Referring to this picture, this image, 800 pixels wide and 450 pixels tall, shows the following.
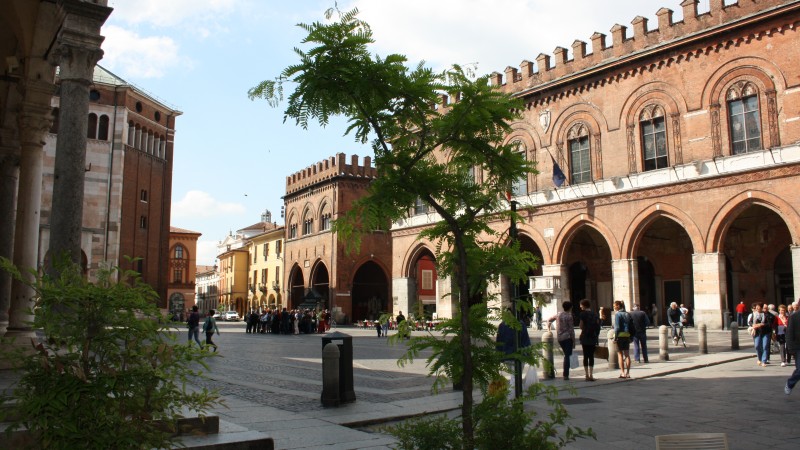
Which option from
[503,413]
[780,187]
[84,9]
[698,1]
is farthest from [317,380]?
[698,1]

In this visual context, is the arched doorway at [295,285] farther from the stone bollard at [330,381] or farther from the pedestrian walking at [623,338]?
the stone bollard at [330,381]

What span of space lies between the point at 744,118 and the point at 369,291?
1219 inches

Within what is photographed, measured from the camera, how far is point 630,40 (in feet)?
83.8

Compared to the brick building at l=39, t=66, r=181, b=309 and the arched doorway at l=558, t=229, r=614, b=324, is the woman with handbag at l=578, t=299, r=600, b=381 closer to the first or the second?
the arched doorway at l=558, t=229, r=614, b=324

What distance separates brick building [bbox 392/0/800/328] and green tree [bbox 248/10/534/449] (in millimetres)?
16430

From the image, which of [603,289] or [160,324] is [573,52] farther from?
[160,324]

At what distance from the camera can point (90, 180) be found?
119ft

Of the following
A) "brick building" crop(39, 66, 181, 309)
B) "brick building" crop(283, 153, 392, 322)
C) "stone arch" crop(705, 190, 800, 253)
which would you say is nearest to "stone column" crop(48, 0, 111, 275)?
"stone arch" crop(705, 190, 800, 253)

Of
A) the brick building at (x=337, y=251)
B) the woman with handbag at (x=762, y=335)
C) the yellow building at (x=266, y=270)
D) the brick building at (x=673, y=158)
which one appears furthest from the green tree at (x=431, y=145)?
the yellow building at (x=266, y=270)

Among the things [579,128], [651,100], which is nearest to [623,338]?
[651,100]

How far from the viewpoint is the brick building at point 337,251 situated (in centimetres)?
4556

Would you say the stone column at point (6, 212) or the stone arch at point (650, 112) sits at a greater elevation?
the stone arch at point (650, 112)

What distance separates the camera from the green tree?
13.8 ft

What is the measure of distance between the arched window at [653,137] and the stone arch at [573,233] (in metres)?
3.02
